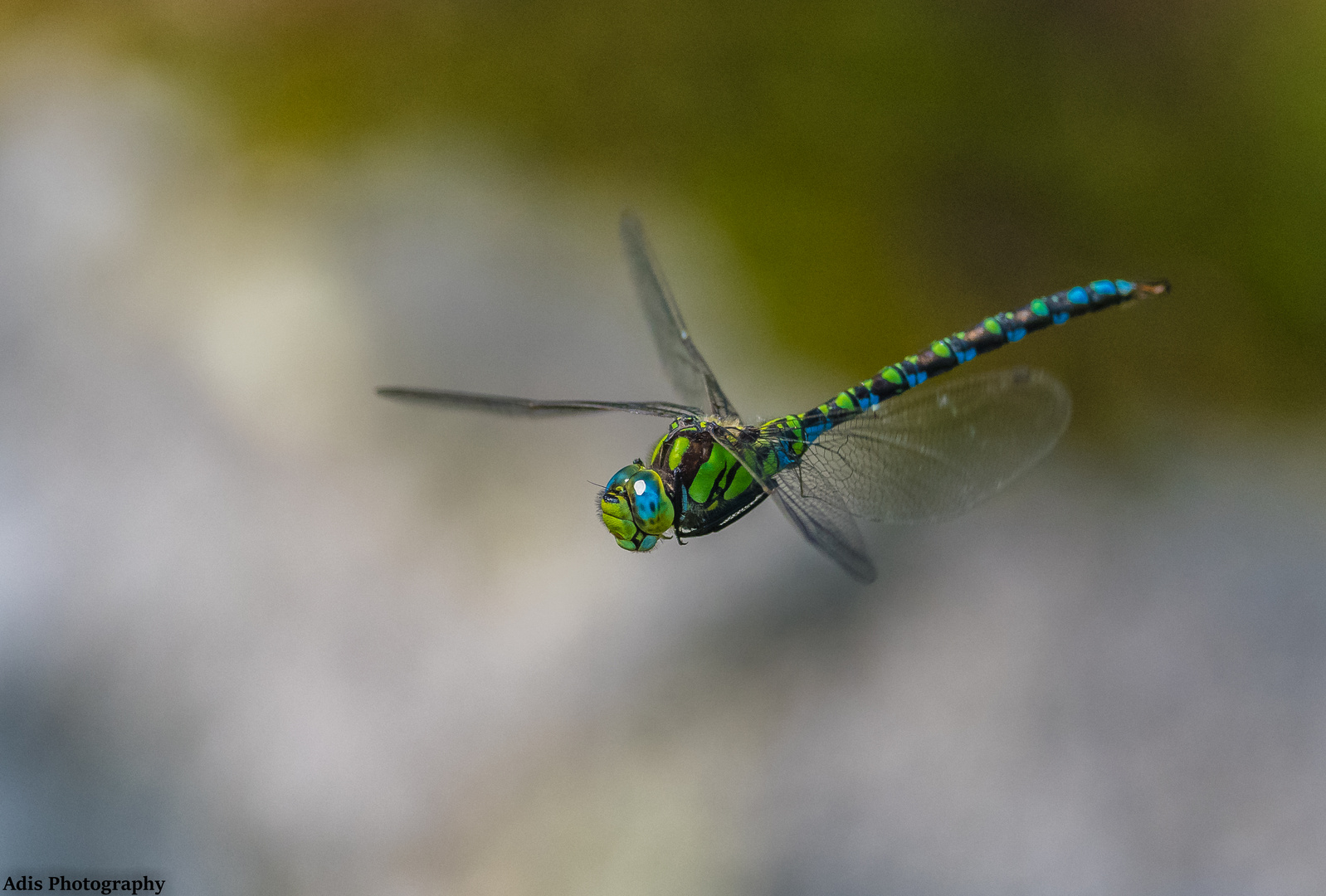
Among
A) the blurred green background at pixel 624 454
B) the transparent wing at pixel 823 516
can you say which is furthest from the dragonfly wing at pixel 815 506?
the blurred green background at pixel 624 454

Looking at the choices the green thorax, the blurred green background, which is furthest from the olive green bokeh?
the green thorax

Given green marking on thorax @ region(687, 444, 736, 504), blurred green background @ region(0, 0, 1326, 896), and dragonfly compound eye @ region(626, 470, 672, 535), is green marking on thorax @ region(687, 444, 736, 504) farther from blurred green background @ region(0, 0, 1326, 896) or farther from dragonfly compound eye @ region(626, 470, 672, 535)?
blurred green background @ region(0, 0, 1326, 896)

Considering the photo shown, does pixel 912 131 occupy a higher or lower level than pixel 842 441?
higher

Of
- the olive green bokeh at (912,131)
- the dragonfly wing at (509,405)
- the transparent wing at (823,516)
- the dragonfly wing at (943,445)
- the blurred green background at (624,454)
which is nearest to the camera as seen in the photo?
the transparent wing at (823,516)

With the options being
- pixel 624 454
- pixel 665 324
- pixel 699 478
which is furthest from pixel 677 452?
pixel 624 454

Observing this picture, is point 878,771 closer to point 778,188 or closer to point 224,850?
point 224,850

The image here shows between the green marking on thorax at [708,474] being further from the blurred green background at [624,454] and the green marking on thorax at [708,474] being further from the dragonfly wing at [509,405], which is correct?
the blurred green background at [624,454]

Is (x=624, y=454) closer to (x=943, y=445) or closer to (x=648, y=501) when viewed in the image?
(x=943, y=445)
